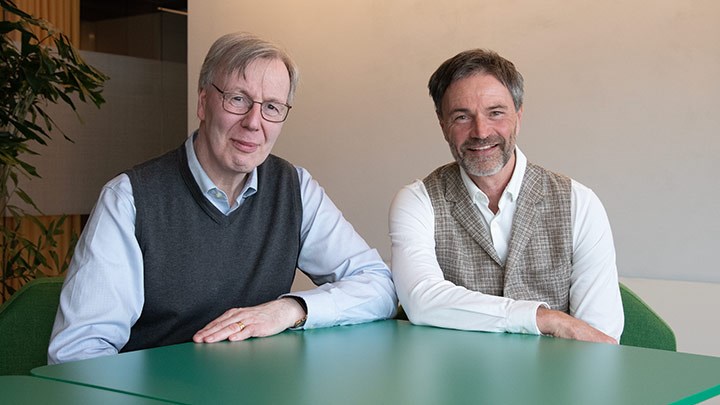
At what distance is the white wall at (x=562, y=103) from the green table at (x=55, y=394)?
8.18ft

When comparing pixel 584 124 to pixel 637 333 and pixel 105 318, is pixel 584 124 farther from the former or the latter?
pixel 105 318

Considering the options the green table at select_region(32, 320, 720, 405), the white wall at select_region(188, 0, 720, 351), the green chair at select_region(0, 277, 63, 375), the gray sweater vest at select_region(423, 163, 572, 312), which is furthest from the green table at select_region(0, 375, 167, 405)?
the white wall at select_region(188, 0, 720, 351)

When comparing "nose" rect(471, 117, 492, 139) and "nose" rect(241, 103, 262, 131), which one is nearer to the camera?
"nose" rect(241, 103, 262, 131)

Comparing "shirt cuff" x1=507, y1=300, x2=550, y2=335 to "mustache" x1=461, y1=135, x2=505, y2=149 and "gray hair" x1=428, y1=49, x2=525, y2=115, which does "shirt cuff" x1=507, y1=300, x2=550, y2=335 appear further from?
"gray hair" x1=428, y1=49, x2=525, y2=115

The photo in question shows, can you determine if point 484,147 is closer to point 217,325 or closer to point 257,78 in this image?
point 257,78

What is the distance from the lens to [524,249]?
7.96 feet

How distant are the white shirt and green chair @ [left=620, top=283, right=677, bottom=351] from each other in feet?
0.24

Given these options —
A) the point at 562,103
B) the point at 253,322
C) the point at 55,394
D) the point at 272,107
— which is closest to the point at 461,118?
the point at 272,107

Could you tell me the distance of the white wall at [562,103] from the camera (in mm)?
3424

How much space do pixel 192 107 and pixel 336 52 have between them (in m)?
1.09

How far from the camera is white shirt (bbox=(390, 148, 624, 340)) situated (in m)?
2.13

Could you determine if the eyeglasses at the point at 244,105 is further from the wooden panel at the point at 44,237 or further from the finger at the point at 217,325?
the wooden panel at the point at 44,237

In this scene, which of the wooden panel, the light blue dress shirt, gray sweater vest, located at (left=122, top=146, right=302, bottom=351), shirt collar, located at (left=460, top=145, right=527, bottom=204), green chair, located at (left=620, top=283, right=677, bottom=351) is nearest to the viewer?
the light blue dress shirt

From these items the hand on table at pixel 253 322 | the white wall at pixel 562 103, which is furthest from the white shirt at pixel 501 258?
the white wall at pixel 562 103
